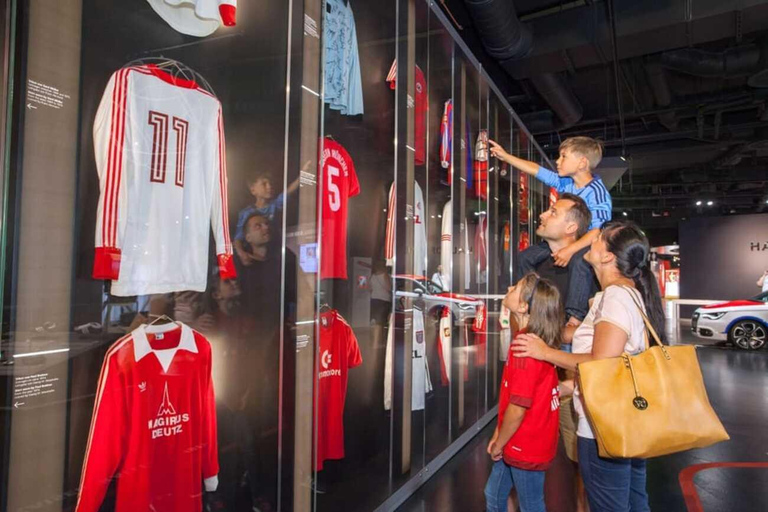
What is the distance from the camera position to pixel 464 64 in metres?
4.21

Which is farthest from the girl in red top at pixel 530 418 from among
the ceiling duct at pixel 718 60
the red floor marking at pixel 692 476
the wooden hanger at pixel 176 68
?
the ceiling duct at pixel 718 60

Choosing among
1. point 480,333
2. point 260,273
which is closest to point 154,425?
point 260,273

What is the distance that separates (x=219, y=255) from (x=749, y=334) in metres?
11.0

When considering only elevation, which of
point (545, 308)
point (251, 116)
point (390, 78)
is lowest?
point (545, 308)

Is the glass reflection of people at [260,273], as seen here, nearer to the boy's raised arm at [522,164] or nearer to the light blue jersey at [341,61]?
the light blue jersey at [341,61]

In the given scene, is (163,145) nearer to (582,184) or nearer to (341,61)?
(341,61)

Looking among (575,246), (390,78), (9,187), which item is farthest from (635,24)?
(9,187)

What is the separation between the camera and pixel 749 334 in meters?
9.48

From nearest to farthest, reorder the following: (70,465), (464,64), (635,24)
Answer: (70,465), (464,64), (635,24)

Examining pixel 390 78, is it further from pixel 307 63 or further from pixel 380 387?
pixel 380 387

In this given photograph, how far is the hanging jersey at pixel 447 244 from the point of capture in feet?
12.5

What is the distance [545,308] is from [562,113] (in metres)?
6.47

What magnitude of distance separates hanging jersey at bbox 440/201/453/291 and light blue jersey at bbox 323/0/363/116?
133 centimetres

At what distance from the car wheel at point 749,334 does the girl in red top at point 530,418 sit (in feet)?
32.5
